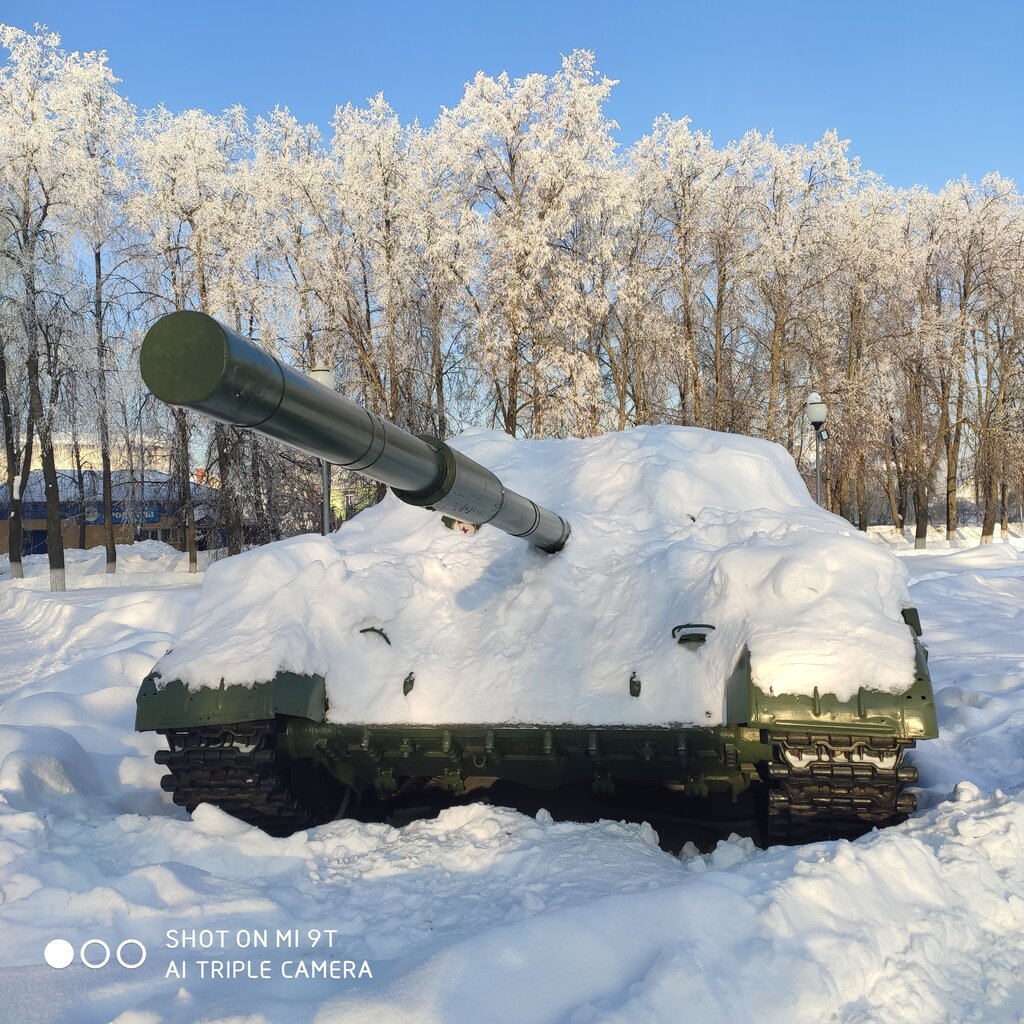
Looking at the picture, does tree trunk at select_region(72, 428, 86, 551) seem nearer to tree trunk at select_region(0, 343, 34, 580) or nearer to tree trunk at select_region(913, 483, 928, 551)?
tree trunk at select_region(0, 343, 34, 580)

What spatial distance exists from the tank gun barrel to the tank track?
1.70 metres

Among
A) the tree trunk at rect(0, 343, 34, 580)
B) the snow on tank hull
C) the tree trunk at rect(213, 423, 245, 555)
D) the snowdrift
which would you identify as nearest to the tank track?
the snow on tank hull

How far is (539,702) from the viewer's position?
14.1ft

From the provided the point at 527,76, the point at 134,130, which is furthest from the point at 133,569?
the point at 527,76

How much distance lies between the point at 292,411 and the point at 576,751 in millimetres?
2289

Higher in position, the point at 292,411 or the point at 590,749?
the point at 292,411

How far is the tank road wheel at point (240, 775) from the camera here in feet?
13.6

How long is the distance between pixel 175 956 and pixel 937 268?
27.6 metres

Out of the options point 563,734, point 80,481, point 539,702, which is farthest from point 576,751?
point 80,481

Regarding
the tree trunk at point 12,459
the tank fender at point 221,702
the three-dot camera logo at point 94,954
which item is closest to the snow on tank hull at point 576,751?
the tank fender at point 221,702

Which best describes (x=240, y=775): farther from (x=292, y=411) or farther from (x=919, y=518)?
(x=919, y=518)

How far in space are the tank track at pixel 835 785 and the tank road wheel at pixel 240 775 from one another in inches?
91.5

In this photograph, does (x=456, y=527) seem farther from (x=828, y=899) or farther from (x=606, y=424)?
(x=606, y=424)

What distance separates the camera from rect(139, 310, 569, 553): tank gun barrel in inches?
92.8
